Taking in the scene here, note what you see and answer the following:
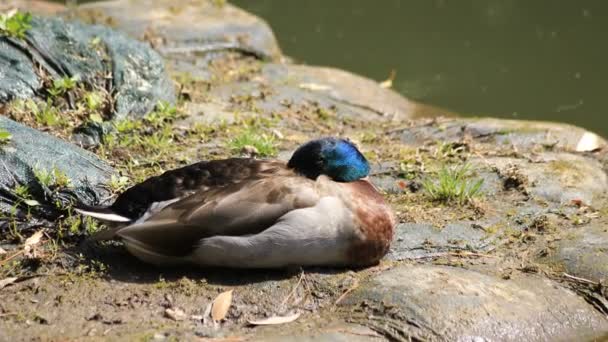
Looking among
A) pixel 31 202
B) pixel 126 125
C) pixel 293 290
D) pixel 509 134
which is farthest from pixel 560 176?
pixel 31 202

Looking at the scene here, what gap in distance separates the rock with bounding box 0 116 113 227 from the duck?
41 cm

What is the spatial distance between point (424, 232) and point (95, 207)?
181 cm

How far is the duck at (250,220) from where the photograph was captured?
456cm

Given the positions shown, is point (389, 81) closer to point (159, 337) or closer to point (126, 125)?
point (126, 125)

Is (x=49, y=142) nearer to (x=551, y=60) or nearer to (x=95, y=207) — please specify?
(x=95, y=207)

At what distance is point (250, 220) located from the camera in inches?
179

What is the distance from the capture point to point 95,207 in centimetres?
486

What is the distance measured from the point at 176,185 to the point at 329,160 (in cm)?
81

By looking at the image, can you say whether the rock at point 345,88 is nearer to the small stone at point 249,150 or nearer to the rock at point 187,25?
the rock at point 187,25

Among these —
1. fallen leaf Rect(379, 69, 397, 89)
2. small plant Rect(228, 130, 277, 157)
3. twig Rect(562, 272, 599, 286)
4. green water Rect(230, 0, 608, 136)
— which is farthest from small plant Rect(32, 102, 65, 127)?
green water Rect(230, 0, 608, 136)

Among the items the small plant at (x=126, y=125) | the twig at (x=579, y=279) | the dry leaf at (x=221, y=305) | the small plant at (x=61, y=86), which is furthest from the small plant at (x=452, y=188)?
the small plant at (x=61, y=86)

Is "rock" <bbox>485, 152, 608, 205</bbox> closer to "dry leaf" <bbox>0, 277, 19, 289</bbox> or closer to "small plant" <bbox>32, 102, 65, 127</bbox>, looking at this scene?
"small plant" <bbox>32, 102, 65, 127</bbox>

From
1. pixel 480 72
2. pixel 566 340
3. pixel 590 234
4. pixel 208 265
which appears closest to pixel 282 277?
pixel 208 265

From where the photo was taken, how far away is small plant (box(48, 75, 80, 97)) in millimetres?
6574
